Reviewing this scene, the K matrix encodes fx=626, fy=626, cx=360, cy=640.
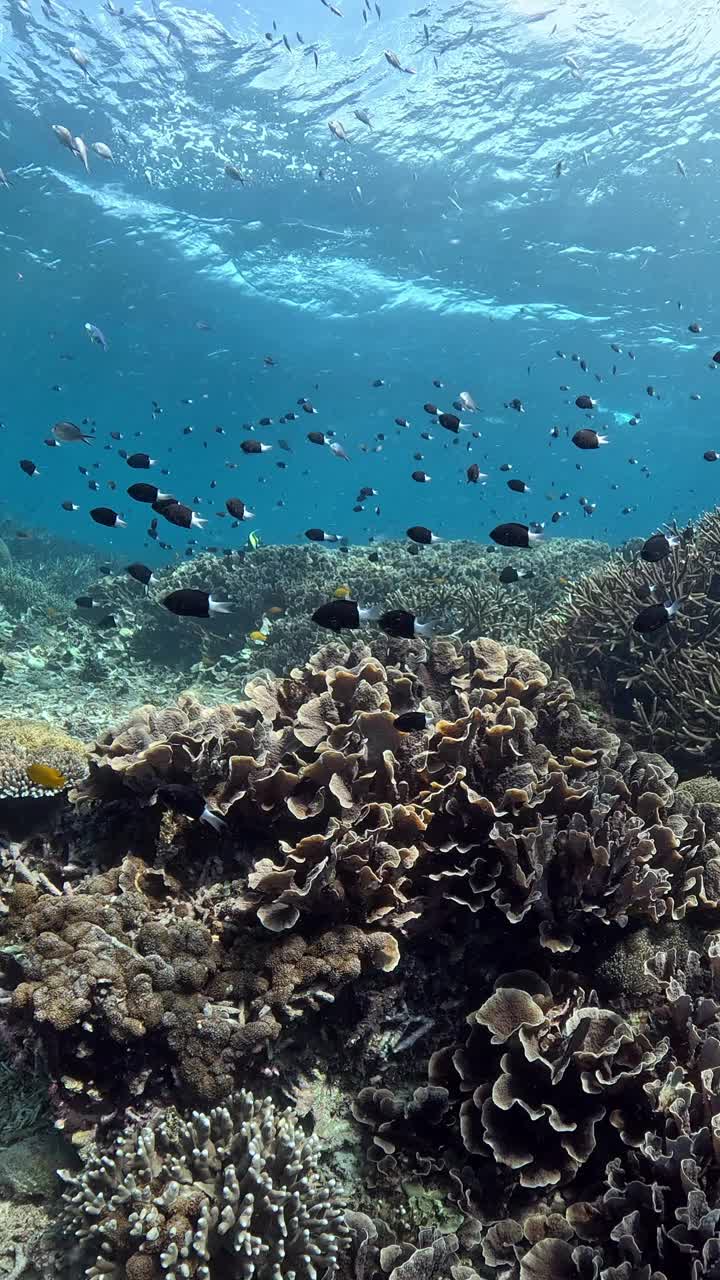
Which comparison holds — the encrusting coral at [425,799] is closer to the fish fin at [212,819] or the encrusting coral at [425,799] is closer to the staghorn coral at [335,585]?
the fish fin at [212,819]

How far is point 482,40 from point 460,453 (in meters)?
77.2

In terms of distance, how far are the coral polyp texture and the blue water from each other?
7399 mm

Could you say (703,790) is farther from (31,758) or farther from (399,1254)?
(31,758)

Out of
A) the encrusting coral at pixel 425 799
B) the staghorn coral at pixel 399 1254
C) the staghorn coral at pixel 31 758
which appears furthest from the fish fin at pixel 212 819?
the staghorn coral at pixel 399 1254

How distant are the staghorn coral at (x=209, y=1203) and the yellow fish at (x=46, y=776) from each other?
229 cm

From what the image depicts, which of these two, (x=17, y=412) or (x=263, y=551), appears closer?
(x=263, y=551)

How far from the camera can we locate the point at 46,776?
454cm

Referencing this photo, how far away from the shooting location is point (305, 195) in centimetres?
3097

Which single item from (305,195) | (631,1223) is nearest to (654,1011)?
(631,1223)

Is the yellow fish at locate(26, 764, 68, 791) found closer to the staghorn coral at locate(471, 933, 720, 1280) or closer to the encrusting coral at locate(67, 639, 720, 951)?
the encrusting coral at locate(67, 639, 720, 951)

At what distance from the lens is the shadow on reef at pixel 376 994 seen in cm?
273

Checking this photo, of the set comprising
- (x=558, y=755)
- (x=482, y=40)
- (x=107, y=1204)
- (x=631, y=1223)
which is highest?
(x=482, y=40)

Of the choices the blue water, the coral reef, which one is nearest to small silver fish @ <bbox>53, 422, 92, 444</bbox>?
the coral reef

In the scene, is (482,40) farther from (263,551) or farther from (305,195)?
(263,551)
